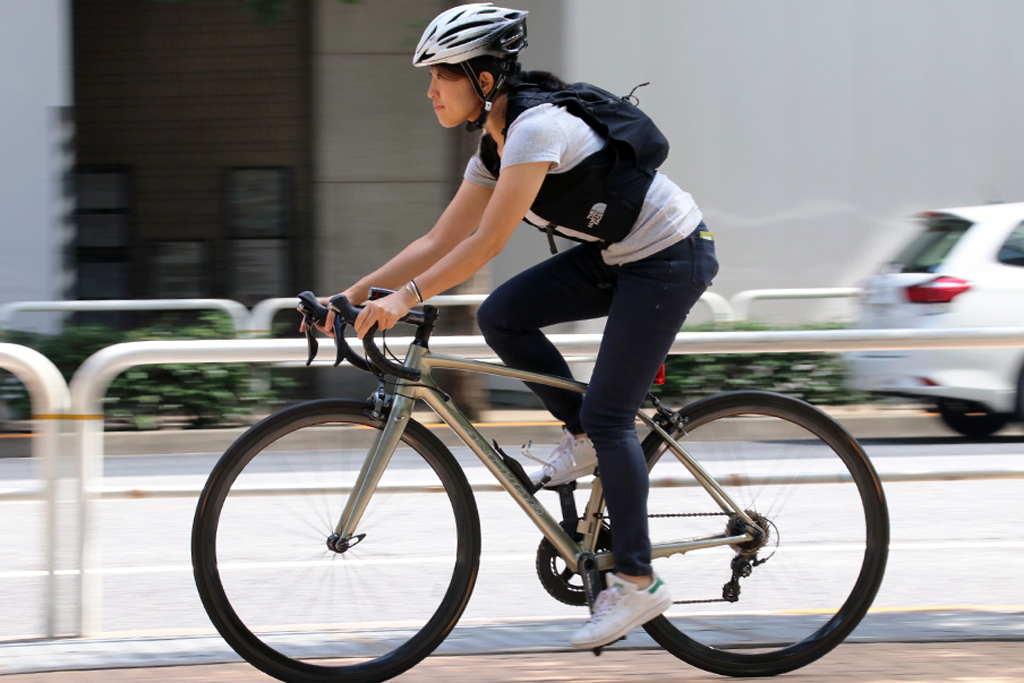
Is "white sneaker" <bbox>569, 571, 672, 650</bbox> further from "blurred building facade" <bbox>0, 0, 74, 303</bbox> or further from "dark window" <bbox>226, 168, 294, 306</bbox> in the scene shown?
"dark window" <bbox>226, 168, 294, 306</bbox>

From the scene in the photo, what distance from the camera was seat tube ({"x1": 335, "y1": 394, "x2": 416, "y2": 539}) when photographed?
318 cm

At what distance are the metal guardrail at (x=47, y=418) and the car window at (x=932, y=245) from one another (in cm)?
602

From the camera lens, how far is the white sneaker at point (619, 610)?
3125mm

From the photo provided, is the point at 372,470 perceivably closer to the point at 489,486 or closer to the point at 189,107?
the point at 489,486

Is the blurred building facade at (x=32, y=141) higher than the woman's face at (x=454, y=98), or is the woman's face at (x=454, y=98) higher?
the woman's face at (x=454, y=98)

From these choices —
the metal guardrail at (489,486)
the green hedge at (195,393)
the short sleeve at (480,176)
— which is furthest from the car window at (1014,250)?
the short sleeve at (480,176)

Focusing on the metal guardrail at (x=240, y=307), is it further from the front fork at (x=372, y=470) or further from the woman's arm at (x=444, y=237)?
the front fork at (x=372, y=470)

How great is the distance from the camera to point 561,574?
333 cm

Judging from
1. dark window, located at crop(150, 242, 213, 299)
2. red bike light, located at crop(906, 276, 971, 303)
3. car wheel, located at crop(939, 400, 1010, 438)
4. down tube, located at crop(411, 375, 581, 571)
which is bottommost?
dark window, located at crop(150, 242, 213, 299)

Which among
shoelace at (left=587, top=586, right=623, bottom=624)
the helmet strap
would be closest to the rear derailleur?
shoelace at (left=587, top=586, right=623, bottom=624)

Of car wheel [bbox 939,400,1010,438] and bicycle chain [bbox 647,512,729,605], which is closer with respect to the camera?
bicycle chain [bbox 647,512,729,605]

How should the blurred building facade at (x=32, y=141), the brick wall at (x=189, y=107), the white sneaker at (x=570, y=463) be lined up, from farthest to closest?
the brick wall at (x=189, y=107) → the blurred building facade at (x=32, y=141) → the white sneaker at (x=570, y=463)

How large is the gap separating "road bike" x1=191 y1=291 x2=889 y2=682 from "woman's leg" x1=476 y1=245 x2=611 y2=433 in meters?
0.08

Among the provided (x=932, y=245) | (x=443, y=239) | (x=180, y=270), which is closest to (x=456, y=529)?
(x=443, y=239)
